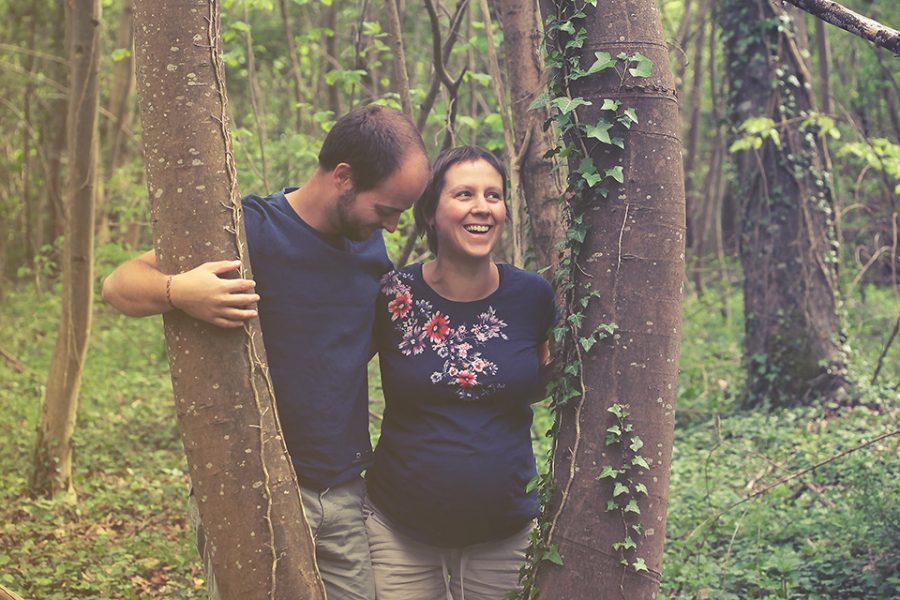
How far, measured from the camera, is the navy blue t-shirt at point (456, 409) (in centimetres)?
297

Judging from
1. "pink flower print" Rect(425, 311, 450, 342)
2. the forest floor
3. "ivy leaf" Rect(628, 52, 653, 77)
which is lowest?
the forest floor

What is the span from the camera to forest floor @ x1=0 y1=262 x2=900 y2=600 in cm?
483

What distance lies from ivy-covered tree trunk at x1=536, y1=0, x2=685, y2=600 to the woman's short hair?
1.33 feet

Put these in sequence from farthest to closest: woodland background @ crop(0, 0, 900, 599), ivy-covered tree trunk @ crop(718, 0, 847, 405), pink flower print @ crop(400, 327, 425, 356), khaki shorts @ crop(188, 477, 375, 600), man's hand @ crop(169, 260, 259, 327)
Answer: ivy-covered tree trunk @ crop(718, 0, 847, 405), woodland background @ crop(0, 0, 900, 599), pink flower print @ crop(400, 327, 425, 356), khaki shorts @ crop(188, 477, 375, 600), man's hand @ crop(169, 260, 259, 327)

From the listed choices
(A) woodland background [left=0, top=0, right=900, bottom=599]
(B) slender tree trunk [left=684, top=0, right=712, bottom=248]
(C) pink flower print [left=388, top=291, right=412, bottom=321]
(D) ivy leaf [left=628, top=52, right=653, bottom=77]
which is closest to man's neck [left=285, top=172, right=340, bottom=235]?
(C) pink flower print [left=388, top=291, right=412, bottom=321]

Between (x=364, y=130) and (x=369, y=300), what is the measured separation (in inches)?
20.1

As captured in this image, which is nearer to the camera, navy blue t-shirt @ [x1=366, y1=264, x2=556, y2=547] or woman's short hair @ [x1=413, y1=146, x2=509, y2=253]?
navy blue t-shirt @ [x1=366, y1=264, x2=556, y2=547]

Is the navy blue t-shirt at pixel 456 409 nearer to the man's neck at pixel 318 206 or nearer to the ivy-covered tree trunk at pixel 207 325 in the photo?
the man's neck at pixel 318 206

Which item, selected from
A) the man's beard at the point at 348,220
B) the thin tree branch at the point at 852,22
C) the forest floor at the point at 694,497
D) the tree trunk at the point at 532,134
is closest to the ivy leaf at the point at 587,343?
the man's beard at the point at 348,220

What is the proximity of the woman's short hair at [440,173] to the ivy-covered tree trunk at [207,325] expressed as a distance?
842mm

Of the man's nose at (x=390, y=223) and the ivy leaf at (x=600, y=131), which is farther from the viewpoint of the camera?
the man's nose at (x=390, y=223)

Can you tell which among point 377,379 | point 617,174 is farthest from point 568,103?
point 377,379

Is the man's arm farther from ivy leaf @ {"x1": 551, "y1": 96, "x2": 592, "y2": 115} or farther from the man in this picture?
ivy leaf @ {"x1": 551, "y1": 96, "x2": 592, "y2": 115}

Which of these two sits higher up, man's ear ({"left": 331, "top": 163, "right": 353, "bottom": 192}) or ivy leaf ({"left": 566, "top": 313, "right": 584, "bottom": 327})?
man's ear ({"left": 331, "top": 163, "right": 353, "bottom": 192})
